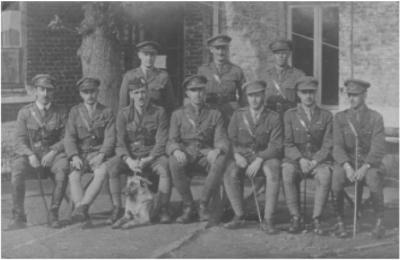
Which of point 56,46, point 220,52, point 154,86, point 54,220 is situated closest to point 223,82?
point 220,52

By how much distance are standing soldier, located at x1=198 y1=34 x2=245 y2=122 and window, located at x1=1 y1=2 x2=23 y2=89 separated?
14.0 ft

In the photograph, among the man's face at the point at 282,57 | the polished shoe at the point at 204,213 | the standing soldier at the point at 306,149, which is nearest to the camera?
the standing soldier at the point at 306,149

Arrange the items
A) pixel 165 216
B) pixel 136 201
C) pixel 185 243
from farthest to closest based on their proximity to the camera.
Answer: pixel 165 216 < pixel 136 201 < pixel 185 243

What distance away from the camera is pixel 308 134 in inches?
276

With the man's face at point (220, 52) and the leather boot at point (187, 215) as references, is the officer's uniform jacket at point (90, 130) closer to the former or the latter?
the leather boot at point (187, 215)

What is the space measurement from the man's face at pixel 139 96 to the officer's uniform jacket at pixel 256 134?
0.90 meters

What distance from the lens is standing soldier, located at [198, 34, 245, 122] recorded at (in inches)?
305

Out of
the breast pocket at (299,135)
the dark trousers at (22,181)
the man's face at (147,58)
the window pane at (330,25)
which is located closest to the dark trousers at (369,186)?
the breast pocket at (299,135)

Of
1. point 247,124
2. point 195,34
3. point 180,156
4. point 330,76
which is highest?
point 195,34

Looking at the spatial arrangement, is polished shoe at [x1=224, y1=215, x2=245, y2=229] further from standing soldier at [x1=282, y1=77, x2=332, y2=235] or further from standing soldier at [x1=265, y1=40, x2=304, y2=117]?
standing soldier at [x1=265, y1=40, x2=304, y2=117]

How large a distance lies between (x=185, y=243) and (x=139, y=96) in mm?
1644

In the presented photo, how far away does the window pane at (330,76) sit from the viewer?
1102 cm

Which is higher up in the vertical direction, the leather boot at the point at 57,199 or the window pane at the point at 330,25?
the window pane at the point at 330,25

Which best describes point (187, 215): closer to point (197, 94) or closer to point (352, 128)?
point (197, 94)
